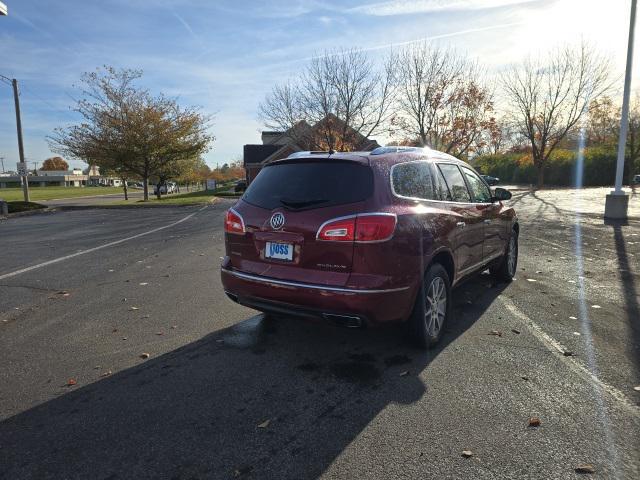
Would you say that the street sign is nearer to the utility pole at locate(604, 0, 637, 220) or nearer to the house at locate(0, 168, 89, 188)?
the utility pole at locate(604, 0, 637, 220)

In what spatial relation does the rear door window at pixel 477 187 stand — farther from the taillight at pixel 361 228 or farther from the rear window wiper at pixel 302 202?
the rear window wiper at pixel 302 202

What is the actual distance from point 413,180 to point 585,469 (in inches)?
98.1

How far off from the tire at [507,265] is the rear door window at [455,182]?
1.70m

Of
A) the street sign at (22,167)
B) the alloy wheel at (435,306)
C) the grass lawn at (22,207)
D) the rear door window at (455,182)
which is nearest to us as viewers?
the alloy wheel at (435,306)

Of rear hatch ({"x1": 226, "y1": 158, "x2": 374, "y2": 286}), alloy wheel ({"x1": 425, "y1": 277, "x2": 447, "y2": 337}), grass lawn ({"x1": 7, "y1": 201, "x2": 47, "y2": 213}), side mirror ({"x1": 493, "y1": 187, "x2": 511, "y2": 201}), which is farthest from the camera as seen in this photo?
grass lawn ({"x1": 7, "y1": 201, "x2": 47, "y2": 213})

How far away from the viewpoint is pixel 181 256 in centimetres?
877

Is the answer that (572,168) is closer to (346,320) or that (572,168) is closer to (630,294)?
(630,294)

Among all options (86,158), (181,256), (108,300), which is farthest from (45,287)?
(86,158)

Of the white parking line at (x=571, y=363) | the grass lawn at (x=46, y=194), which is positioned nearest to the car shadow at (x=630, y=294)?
the white parking line at (x=571, y=363)

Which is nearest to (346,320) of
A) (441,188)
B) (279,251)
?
(279,251)

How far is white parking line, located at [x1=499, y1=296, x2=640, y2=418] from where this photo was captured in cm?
302

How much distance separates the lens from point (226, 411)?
9.61 feet

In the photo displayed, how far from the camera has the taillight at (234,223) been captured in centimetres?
393

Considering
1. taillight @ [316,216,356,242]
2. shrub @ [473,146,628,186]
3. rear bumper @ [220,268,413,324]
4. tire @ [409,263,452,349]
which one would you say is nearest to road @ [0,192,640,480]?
tire @ [409,263,452,349]
